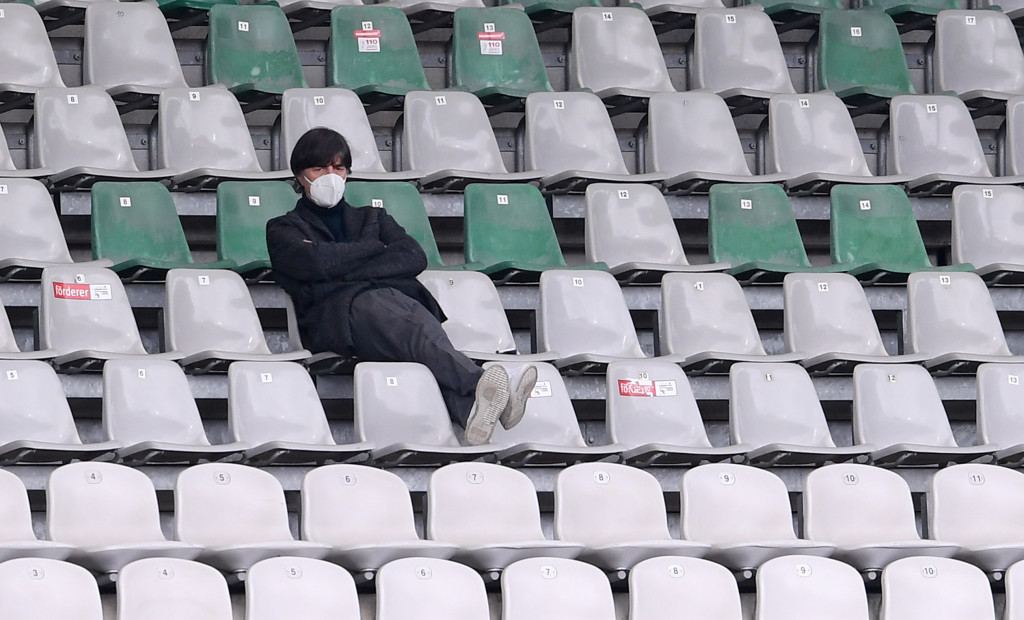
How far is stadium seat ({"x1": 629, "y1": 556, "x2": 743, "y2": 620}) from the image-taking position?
3979 millimetres

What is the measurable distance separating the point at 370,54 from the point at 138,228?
1.26 metres

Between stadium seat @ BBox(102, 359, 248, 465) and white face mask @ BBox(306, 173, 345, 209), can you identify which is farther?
white face mask @ BBox(306, 173, 345, 209)

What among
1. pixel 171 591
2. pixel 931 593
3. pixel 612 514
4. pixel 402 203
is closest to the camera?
pixel 171 591

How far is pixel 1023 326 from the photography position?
584 centimetres

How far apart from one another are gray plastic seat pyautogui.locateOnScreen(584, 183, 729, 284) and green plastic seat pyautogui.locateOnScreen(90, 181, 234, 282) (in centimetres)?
108

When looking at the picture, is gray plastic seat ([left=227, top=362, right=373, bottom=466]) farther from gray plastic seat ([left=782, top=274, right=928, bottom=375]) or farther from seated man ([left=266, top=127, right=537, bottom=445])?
gray plastic seat ([left=782, top=274, right=928, bottom=375])

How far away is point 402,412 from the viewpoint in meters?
4.62

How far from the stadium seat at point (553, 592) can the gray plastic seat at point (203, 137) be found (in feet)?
6.43

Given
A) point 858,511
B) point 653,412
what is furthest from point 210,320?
point 858,511

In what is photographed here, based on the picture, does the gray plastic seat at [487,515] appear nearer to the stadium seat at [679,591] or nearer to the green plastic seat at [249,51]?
the stadium seat at [679,591]

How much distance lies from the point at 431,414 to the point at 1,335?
1.08 metres

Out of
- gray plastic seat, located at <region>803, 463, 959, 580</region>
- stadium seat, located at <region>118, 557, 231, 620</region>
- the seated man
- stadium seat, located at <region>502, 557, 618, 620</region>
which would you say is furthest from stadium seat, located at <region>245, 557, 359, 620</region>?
gray plastic seat, located at <region>803, 463, 959, 580</region>

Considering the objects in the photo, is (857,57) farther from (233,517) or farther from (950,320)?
(233,517)

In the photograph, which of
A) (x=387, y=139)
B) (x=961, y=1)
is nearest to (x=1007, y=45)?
(x=961, y=1)
